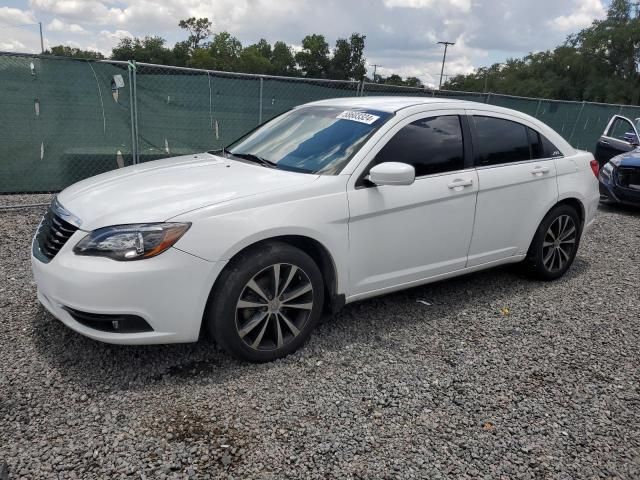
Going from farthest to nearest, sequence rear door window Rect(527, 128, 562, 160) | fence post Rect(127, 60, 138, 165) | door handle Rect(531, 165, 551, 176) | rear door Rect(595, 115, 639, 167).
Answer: rear door Rect(595, 115, 639, 167) → fence post Rect(127, 60, 138, 165) → rear door window Rect(527, 128, 562, 160) → door handle Rect(531, 165, 551, 176)

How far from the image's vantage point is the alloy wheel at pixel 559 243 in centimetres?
482

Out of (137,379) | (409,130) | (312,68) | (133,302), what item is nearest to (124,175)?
(133,302)

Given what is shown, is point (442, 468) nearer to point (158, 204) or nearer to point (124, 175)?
point (158, 204)

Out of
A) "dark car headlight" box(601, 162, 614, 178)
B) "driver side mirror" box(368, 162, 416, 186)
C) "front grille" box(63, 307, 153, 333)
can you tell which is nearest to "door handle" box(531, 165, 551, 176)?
"driver side mirror" box(368, 162, 416, 186)

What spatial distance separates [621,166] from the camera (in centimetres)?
902

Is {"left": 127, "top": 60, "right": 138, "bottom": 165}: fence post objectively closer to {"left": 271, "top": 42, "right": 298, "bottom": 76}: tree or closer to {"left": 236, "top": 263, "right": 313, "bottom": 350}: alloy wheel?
{"left": 236, "top": 263, "right": 313, "bottom": 350}: alloy wheel

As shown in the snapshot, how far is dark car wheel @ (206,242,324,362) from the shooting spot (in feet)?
9.98

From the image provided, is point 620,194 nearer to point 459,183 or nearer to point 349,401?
point 459,183

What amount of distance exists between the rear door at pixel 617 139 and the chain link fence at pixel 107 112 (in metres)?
5.82

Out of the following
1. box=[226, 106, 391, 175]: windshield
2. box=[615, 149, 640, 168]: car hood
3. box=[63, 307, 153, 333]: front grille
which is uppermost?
box=[226, 106, 391, 175]: windshield

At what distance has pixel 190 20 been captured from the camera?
10594 centimetres

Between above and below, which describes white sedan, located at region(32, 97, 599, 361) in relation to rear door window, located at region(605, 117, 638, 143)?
below

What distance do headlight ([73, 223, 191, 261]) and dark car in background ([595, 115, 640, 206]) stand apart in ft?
28.0

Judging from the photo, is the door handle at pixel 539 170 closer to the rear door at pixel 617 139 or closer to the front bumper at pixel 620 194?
the front bumper at pixel 620 194
